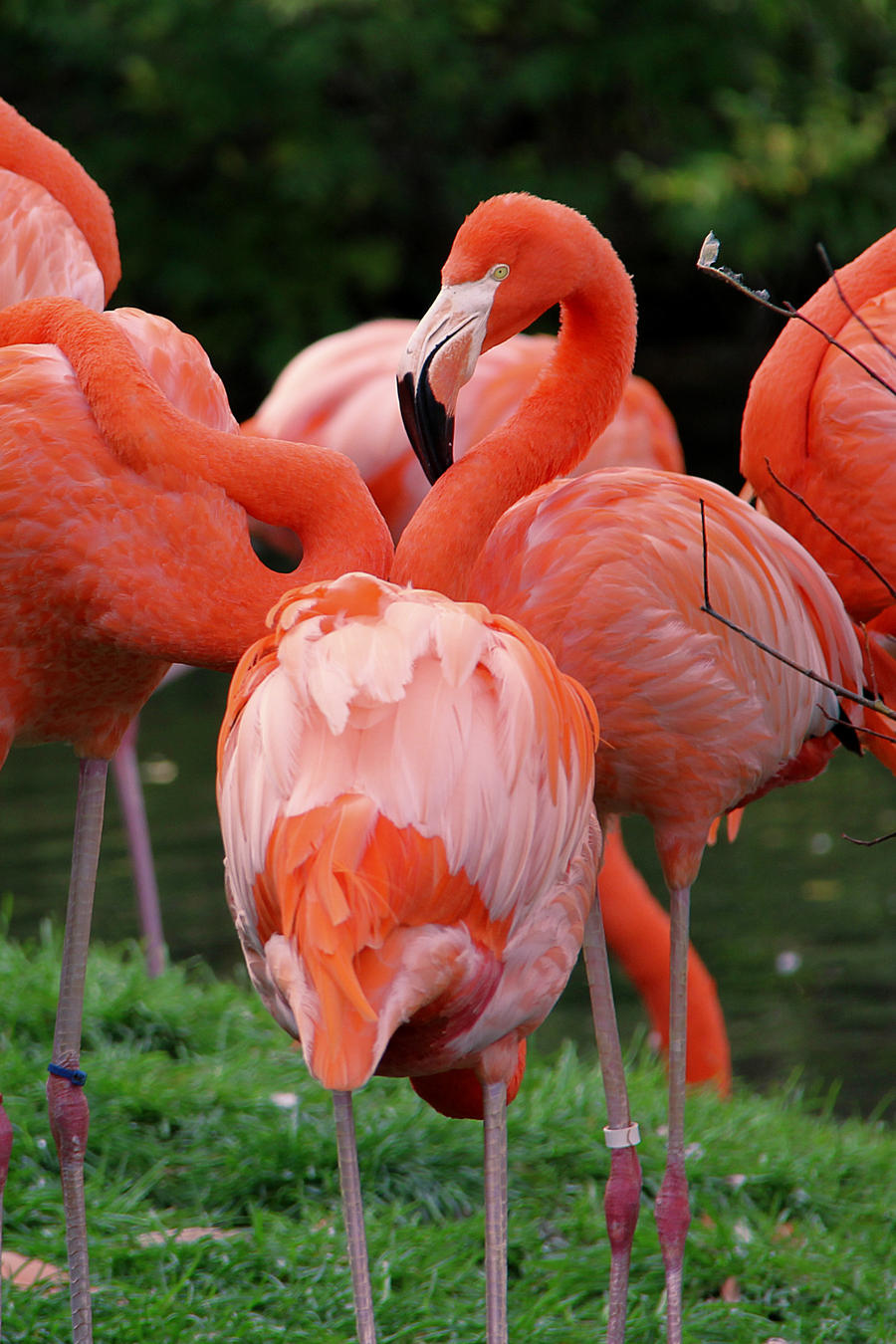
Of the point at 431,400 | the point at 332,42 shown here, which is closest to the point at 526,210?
the point at 431,400

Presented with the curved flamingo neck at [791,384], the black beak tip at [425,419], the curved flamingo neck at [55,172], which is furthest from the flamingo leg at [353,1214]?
the curved flamingo neck at [55,172]

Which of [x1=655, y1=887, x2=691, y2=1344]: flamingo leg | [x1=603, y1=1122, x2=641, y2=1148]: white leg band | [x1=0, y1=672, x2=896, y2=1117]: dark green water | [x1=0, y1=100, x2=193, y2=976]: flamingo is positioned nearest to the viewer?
[x1=655, y1=887, x2=691, y2=1344]: flamingo leg

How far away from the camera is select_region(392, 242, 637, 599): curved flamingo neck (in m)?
2.28

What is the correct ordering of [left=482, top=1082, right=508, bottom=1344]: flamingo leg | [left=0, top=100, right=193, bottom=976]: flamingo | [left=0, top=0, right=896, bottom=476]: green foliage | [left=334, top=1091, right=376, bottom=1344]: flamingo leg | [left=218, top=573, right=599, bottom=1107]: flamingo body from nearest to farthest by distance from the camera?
[left=218, top=573, right=599, bottom=1107]: flamingo body, [left=334, top=1091, right=376, bottom=1344]: flamingo leg, [left=482, top=1082, right=508, bottom=1344]: flamingo leg, [left=0, top=100, right=193, bottom=976]: flamingo, [left=0, top=0, right=896, bottom=476]: green foliage

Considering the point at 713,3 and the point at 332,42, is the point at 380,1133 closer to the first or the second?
the point at 332,42

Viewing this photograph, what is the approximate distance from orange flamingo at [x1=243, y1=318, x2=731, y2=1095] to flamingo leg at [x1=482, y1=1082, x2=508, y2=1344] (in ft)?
6.53

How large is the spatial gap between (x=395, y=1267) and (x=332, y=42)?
10561mm

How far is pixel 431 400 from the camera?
2307mm

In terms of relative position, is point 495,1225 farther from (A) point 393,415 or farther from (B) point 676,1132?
(A) point 393,415

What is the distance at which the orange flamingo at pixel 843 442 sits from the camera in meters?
2.70

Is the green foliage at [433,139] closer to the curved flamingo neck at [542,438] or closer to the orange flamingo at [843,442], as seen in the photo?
the orange flamingo at [843,442]

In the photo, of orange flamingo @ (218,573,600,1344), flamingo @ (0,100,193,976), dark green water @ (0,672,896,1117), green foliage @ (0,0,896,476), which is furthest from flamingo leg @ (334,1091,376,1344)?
green foliage @ (0,0,896,476)

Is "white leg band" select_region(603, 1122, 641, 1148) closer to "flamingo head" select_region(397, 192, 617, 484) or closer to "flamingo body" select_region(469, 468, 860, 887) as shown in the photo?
"flamingo body" select_region(469, 468, 860, 887)

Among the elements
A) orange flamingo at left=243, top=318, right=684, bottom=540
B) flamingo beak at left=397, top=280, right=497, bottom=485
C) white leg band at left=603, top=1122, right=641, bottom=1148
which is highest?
flamingo beak at left=397, top=280, right=497, bottom=485
